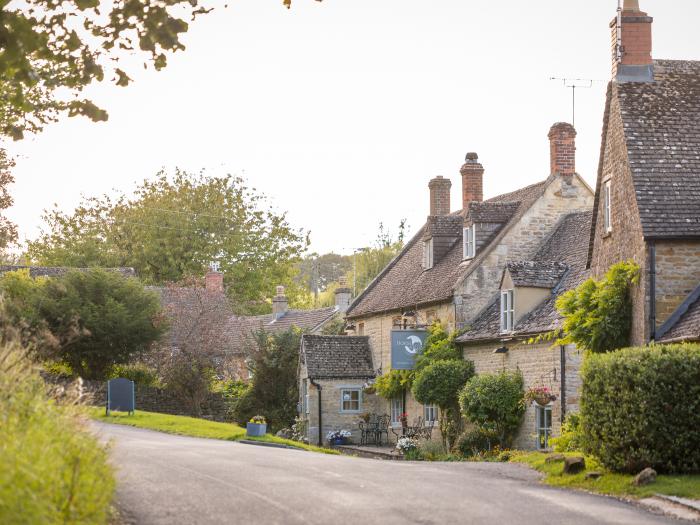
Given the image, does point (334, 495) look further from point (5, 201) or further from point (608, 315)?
point (5, 201)

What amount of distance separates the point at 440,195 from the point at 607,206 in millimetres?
20525

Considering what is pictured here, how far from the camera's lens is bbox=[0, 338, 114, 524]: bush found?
896 centimetres

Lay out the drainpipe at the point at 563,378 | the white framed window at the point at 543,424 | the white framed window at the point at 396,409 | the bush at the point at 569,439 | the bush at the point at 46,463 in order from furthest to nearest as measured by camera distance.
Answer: the white framed window at the point at 396,409 < the white framed window at the point at 543,424 < the drainpipe at the point at 563,378 < the bush at the point at 569,439 < the bush at the point at 46,463

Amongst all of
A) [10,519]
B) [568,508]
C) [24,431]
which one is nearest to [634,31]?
[568,508]

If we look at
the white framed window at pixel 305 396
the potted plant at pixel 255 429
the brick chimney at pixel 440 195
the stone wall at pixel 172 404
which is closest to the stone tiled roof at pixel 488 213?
the brick chimney at pixel 440 195

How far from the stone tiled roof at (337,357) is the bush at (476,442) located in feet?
37.5

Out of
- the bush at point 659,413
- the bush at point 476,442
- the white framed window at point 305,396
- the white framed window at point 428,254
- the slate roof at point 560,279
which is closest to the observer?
the bush at point 659,413

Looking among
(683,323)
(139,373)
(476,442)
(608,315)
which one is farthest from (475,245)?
(139,373)

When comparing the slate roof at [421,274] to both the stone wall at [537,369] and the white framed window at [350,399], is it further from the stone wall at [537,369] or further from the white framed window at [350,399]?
the stone wall at [537,369]

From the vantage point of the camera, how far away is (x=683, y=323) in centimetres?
2166

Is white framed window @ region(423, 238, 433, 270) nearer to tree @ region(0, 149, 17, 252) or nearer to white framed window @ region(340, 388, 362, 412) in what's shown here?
white framed window @ region(340, 388, 362, 412)

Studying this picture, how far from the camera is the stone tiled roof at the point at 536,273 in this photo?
3192cm

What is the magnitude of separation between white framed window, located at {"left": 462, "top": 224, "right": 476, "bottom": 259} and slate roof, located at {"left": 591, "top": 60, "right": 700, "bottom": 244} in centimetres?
1071

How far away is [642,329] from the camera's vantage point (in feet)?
73.8
